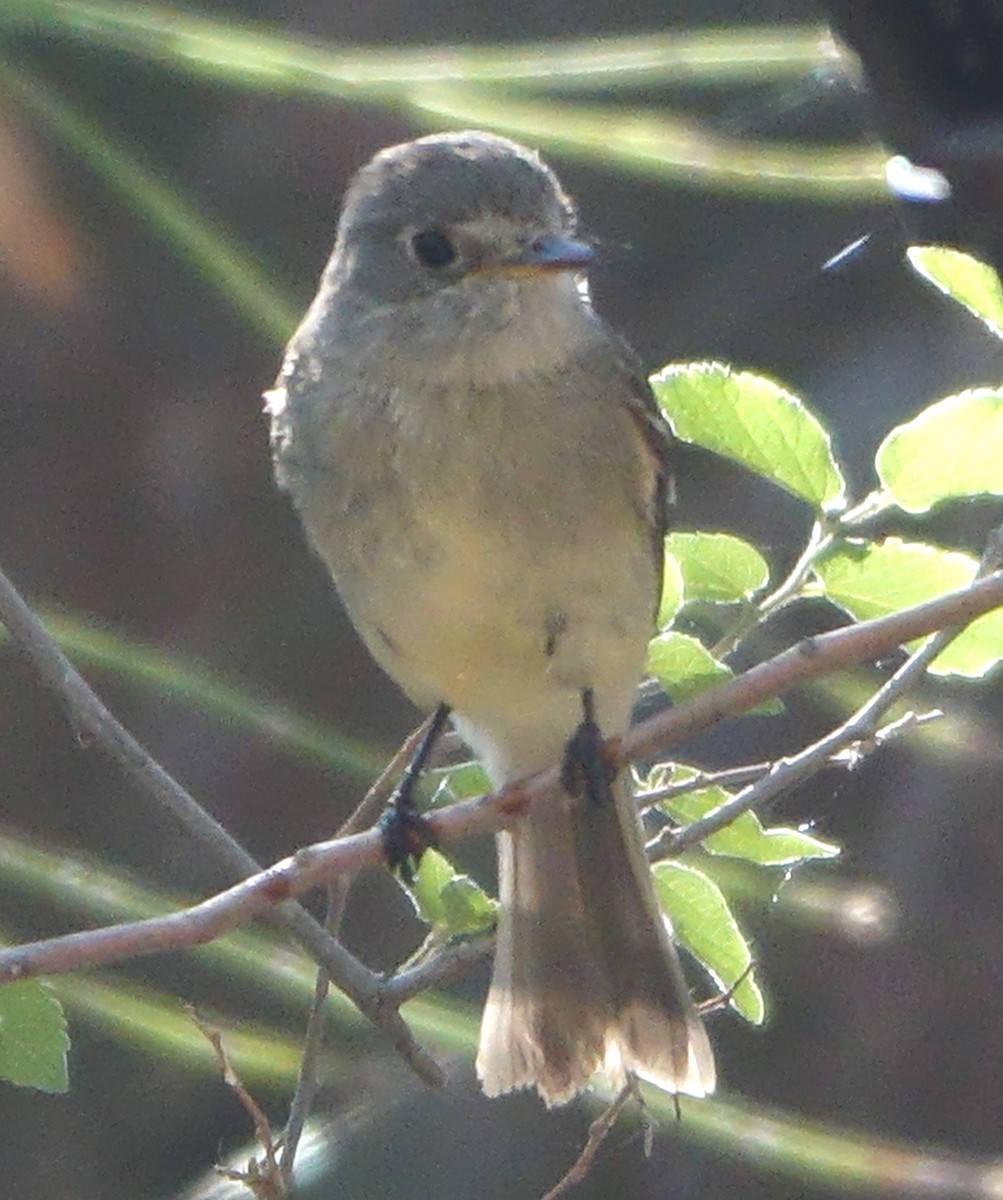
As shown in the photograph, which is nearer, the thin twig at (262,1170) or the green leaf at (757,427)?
the thin twig at (262,1170)

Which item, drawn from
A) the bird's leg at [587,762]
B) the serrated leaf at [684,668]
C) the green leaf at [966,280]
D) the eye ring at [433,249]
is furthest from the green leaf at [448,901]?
the eye ring at [433,249]

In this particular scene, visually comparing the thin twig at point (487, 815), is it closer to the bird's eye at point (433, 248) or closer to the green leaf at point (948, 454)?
the green leaf at point (948, 454)

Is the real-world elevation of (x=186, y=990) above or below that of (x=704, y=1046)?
below

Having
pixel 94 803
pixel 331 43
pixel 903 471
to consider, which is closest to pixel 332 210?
pixel 331 43

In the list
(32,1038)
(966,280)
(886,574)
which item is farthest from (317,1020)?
(966,280)

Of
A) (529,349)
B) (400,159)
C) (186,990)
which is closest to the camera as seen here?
(529,349)

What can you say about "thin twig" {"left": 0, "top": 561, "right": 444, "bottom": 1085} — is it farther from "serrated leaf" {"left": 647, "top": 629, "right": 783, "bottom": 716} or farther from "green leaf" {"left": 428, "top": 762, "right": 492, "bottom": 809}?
"serrated leaf" {"left": 647, "top": 629, "right": 783, "bottom": 716}

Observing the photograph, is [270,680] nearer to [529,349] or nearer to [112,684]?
[112,684]
